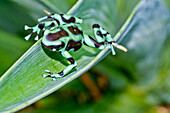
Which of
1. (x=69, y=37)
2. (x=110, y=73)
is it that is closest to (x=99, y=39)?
(x=69, y=37)

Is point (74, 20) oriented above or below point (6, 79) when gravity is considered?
above

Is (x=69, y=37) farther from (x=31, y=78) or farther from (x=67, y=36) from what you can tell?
(x=31, y=78)

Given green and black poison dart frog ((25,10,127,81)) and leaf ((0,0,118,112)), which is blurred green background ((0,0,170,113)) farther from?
leaf ((0,0,118,112))

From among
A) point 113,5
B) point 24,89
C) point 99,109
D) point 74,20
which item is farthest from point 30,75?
point 99,109

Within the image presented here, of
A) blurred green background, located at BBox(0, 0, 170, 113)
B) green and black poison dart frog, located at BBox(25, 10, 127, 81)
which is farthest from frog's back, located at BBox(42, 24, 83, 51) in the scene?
blurred green background, located at BBox(0, 0, 170, 113)

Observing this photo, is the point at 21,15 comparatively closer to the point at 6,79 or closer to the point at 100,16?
the point at 100,16

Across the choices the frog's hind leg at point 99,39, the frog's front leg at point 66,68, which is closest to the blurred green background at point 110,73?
the frog's hind leg at point 99,39
